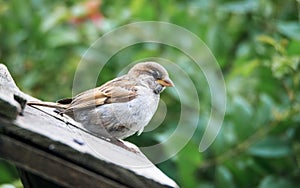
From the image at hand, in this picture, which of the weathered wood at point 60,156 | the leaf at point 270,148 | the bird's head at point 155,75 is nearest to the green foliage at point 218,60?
the leaf at point 270,148

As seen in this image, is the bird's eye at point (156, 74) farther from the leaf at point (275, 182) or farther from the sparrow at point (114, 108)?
the leaf at point (275, 182)

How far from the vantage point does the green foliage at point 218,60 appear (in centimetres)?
311

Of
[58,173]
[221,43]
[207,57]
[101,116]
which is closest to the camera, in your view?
[58,173]

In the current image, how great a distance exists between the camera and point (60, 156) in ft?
4.56

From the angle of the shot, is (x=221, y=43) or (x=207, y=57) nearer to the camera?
(x=207, y=57)

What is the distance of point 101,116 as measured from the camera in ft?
5.76

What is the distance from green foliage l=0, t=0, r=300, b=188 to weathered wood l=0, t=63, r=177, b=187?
4.62 ft

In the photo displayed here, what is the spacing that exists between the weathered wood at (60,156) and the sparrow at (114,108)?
0.71 feet

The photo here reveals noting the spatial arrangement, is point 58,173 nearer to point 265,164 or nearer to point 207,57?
point 207,57

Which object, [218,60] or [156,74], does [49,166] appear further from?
[218,60]

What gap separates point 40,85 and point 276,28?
44.5 inches

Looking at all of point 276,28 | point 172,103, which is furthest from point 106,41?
point 276,28

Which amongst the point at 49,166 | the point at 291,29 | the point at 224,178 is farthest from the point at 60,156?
the point at 291,29

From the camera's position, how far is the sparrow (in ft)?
5.72
